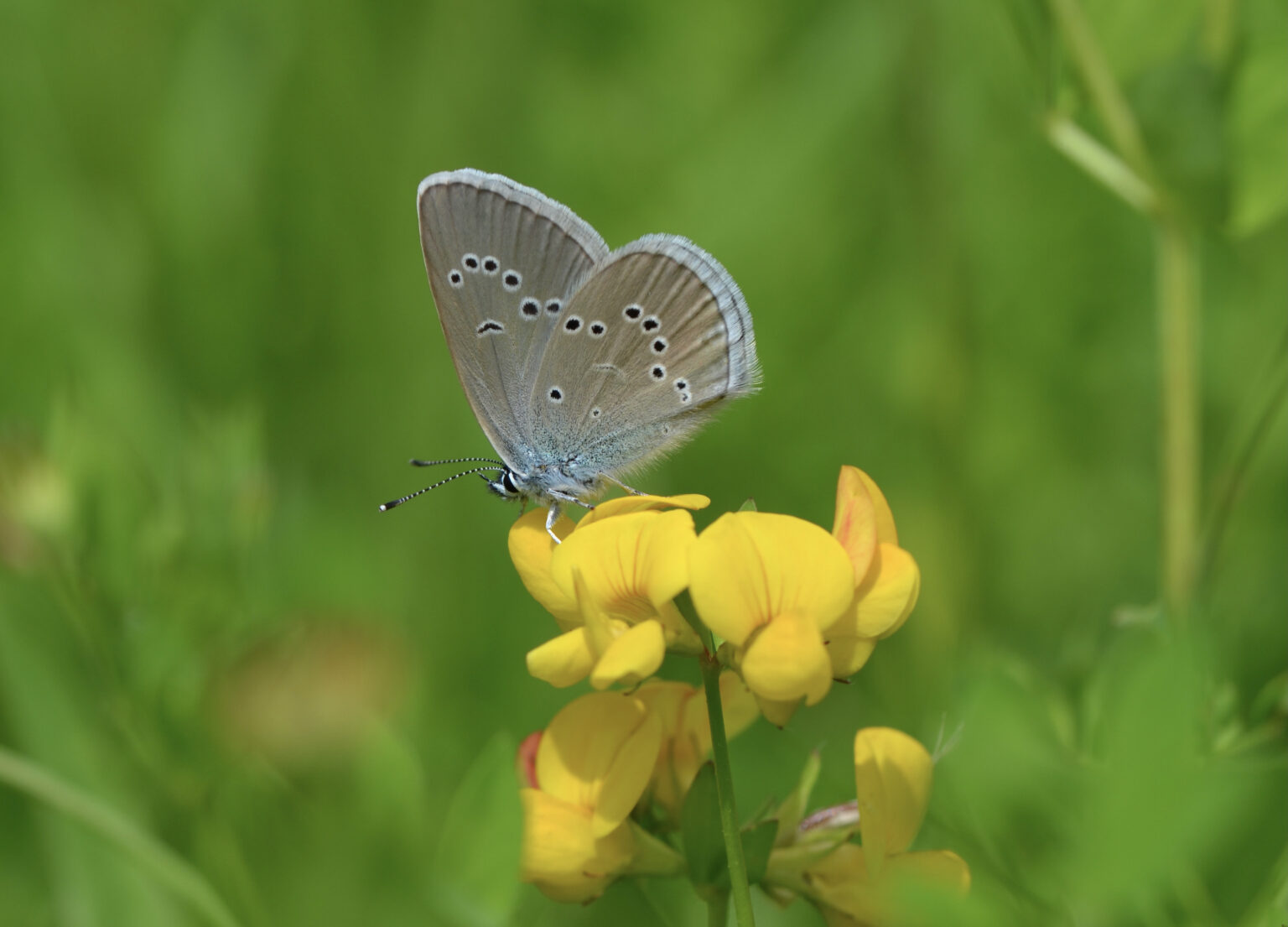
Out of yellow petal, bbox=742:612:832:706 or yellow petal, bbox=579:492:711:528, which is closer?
yellow petal, bbox=742:612:832:706

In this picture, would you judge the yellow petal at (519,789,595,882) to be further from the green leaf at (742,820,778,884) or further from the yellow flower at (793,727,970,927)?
the yellow flower at (793,727,970,927)

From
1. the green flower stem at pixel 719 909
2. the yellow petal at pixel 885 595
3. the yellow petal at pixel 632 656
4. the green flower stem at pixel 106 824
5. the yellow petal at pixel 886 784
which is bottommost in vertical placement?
the green flower stem at pixel 106 824

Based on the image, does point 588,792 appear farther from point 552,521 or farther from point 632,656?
point 552,521

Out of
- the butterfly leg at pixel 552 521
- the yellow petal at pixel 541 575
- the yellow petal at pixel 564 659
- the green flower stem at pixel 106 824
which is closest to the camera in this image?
the yellow petal at pixel 564 659

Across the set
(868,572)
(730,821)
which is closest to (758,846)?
(730,821)

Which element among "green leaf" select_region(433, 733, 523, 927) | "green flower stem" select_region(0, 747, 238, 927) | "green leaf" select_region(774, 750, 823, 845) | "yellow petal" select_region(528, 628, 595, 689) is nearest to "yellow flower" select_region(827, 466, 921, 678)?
"green leaf" select_region(774, 750, 823, 845)

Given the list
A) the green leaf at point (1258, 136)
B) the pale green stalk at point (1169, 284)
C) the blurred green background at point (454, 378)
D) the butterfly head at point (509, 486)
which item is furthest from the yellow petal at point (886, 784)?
the green leaf at point (1258, 136)

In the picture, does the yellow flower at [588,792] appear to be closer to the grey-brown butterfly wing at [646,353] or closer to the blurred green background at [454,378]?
the blurred green background at [454,378]
